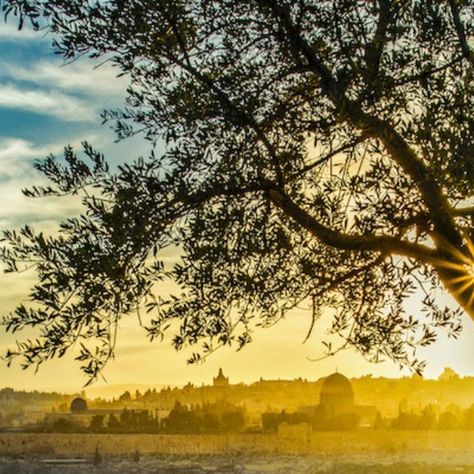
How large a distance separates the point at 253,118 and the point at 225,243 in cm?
95

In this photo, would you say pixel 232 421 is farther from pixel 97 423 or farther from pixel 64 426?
pixel 64 426

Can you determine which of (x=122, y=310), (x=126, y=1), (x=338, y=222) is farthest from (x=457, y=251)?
(x=126, y=1)

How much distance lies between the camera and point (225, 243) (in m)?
7.27

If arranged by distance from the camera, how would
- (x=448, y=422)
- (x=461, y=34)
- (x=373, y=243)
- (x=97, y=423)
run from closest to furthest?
(x=461, y=34) → (x=373, y=243) → (x=448, y=422) → (x=97, y=423)

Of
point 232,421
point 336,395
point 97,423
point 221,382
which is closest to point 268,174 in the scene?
point 336,395

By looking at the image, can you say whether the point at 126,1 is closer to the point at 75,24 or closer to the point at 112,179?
the point at 75,24

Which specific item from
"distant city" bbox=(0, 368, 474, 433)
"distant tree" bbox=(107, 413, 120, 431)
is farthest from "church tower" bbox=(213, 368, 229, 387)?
"distant tree" bbox=(107, 413, 120, 431)

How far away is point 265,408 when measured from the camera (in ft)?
438

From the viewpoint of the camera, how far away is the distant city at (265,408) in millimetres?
88625

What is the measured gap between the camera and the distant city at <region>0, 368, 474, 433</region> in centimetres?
8862

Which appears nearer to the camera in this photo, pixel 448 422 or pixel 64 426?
pixel 448 422

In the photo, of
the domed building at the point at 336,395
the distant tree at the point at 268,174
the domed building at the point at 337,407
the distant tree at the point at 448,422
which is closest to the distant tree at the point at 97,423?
the domed building at the point at 337,407

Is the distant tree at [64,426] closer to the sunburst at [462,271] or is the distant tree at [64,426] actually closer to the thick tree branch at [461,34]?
the sunburst at [462,271]

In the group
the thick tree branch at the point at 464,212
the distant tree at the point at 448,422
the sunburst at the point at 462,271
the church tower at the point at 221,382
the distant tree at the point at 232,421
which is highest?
the church tower at the point at 221,382
